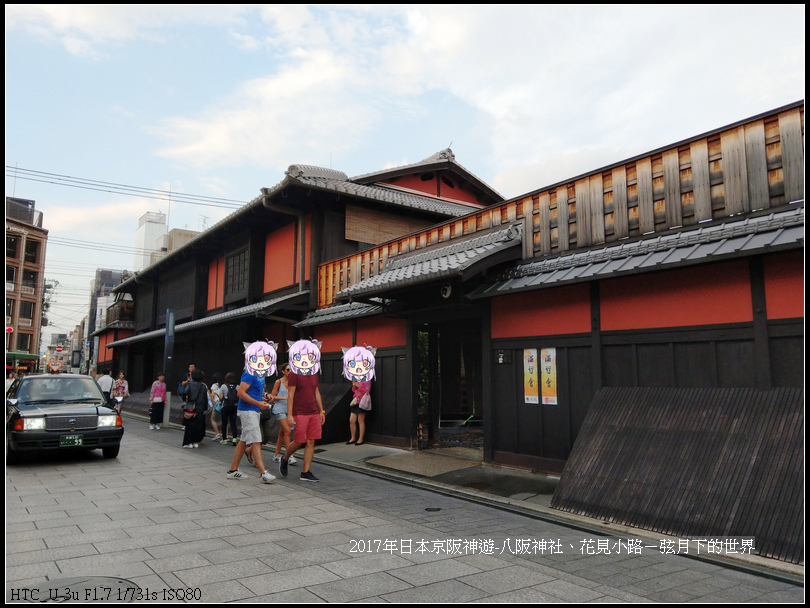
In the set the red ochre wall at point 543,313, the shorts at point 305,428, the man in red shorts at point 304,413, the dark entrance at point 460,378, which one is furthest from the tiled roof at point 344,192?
the shorts at point 305,428

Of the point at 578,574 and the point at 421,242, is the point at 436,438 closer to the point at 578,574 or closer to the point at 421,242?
the point at 421,242

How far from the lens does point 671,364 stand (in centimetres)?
751

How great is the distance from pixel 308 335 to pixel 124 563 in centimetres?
1162

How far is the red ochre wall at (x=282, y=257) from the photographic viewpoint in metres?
17.1

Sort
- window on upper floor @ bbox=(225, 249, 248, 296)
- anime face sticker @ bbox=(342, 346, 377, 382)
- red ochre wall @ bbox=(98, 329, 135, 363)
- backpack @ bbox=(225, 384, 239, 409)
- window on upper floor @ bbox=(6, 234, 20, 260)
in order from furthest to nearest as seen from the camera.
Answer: window on upper floor @ bbox=(6, 234, 20, 260) < red ochre wall @ bbox=(98, 329, 135, 363) < window on upper floor @ bbox=(225, 249, 248, 296) < backpack @ bbox=(225, 384, 239, 409) < anime face sticker @ bbox=(342, 346, 377, 382)

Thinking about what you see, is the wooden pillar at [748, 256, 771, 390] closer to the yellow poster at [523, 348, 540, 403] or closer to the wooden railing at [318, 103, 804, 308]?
the wooden railing at [318, 103, 804, 308]

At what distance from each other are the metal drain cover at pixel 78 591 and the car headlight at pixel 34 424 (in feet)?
22.3

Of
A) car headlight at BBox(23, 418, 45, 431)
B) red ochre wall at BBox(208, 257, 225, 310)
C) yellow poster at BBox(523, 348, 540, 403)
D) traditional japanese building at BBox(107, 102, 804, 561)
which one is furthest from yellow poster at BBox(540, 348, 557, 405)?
red ochre wall at BBox(208, 257, 225, 310)

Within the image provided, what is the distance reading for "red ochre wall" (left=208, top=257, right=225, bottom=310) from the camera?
2312cm

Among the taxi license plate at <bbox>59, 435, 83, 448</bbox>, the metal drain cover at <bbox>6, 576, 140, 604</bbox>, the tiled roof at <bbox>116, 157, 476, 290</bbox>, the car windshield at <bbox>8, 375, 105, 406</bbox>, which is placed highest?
the tiled roof at <bbox>116, 157, 476, 290</bbox>

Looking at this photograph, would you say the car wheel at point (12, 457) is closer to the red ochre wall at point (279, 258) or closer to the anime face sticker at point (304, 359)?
the anime face sticker at point (304, 359)

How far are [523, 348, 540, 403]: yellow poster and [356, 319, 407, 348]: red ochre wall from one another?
3.87m

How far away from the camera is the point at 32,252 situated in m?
57.3

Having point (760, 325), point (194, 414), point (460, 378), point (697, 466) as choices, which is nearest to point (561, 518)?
point (697, 466)
